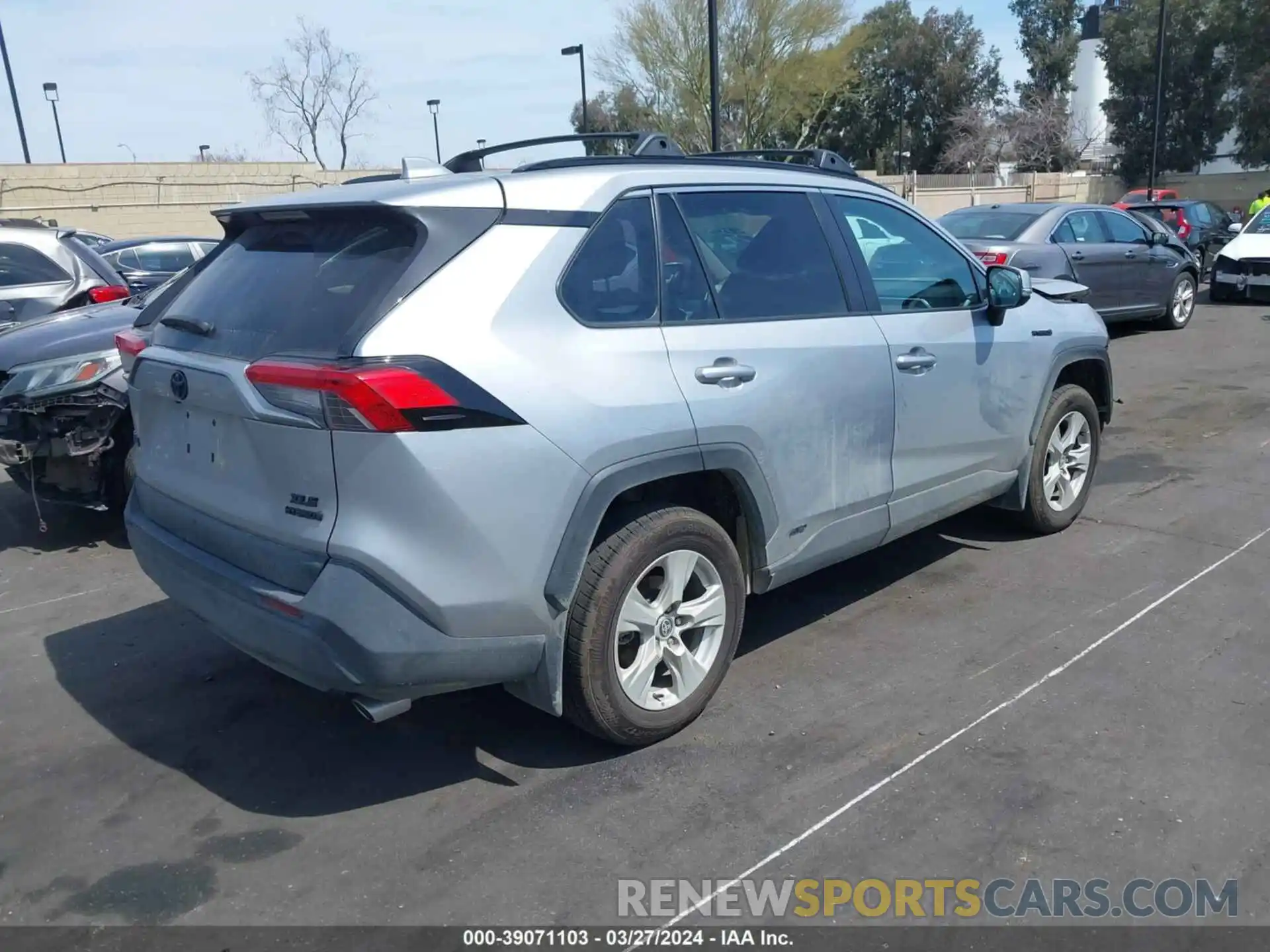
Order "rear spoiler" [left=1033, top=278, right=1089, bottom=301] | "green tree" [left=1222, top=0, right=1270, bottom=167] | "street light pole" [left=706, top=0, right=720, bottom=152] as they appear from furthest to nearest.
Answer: "green tree" [left=1222, top=0, right=1270, bottom=167] < "street light pole" [left=706, top=0, right=720, bottom=152] < "rear spoiler" [left=1033, top=278, right=1089, bottom=301]

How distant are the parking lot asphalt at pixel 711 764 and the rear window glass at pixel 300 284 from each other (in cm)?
147

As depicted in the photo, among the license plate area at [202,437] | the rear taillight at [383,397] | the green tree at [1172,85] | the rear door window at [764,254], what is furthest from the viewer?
the green tree at [1172,85]

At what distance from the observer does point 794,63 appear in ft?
130

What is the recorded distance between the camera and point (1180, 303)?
558 inches

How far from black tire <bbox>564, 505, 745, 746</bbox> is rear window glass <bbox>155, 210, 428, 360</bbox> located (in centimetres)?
105

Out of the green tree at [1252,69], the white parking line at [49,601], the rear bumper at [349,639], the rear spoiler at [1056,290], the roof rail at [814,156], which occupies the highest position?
the green tree at [1252,69]

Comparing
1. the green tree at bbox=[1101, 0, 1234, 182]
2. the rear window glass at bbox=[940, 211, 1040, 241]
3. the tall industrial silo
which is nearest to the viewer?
the rear window glass at bbox=[940, 211, 1040, 241]

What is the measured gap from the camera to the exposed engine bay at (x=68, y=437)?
18.4 feet

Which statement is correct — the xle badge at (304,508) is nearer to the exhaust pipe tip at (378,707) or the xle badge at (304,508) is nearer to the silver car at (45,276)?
the exhaust pipe tip at (378,707)

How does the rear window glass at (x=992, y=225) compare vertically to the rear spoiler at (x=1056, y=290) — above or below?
above

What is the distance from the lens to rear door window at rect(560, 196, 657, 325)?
3.40 m

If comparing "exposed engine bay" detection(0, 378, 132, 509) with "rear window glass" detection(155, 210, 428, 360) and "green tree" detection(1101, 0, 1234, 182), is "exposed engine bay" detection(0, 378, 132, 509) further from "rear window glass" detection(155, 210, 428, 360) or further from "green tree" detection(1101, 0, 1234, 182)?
"green tree" detection(1101, 0, 1234, 182)

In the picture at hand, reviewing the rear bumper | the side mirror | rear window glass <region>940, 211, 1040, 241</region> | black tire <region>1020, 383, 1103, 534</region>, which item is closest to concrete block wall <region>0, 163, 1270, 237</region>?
rear window glass <region>940, 211, 1040, 241</region>

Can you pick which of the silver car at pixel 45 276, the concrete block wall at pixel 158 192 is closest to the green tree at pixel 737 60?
the concrete block wall at pixel 158 192
